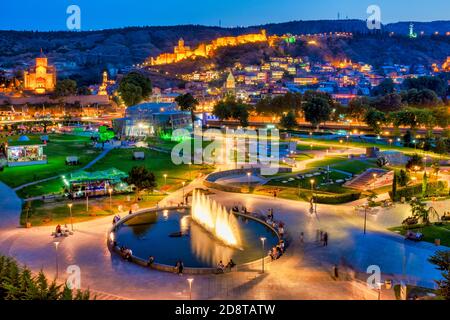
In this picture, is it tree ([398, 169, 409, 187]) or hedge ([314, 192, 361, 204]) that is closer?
hedge ([314, 192, 361, 204])

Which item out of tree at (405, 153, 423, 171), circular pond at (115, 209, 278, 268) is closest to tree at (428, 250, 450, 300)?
circular pond at (115, 209, 278, 268)

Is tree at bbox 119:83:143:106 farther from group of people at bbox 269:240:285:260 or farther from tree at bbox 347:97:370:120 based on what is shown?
group of people at bbox 269:240:285:260

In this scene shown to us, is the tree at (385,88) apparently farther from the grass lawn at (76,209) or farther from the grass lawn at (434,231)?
the grass lawn at (434,231)

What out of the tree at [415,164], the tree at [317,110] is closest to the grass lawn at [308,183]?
the tree at [415,164]

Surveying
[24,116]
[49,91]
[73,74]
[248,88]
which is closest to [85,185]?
[24,116]

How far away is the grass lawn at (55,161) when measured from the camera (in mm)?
43562

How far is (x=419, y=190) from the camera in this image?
3831 centimetres

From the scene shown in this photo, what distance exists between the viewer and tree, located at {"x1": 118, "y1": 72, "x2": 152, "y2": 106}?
338 ft

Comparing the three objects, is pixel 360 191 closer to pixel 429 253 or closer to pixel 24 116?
pixel 429 253

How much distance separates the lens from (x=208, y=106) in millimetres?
138000

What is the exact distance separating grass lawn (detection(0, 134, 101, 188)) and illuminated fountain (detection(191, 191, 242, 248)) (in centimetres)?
1816

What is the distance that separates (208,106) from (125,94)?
3922cm

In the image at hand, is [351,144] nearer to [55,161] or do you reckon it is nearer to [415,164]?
[415,164]
